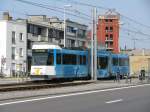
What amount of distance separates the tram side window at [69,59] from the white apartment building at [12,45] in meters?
34.3

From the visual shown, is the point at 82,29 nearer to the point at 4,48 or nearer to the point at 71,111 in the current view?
the point at 4,48

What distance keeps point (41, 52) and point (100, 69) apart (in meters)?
11.3

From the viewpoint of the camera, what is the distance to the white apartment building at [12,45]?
8138 centimetres

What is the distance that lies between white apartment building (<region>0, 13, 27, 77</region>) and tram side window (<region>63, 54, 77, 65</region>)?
34.3 meters

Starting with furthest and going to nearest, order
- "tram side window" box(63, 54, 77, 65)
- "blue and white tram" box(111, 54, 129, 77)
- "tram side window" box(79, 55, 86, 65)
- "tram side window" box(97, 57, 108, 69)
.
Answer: "blue and white tram" box(111, 54, 129, 77), "tram side window" box(97, 57, 108, 69), "tram side window" box(79, 55, 86, 65), "tram side window" box(63, 54, 77, 65)

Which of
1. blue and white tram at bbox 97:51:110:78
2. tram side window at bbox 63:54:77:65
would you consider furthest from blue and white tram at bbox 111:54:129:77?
tram side window at bbox 63:54:77:65

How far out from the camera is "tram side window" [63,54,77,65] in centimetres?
4364

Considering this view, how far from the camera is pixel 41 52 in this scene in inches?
1668

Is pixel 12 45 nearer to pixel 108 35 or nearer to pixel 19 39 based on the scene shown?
pixel 19 39

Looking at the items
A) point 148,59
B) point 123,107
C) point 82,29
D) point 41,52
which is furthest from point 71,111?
point 82,29

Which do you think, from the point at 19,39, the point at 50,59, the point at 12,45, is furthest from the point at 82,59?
the point at 19,39

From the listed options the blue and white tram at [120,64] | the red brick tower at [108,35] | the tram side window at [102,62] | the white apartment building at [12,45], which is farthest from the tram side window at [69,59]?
the red brick tower at [108,35]

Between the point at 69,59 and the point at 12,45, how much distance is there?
43.3 m

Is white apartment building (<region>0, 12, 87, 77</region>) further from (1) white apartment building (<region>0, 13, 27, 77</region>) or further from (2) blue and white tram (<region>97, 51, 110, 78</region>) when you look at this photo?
(2) blue and white tram (<region>97, 51, 110, 78</region>)
